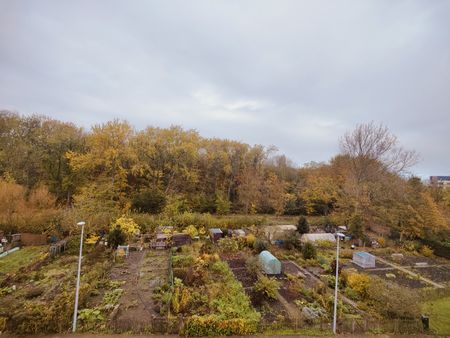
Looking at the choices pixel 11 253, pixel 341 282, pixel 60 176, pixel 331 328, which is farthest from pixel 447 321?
pixel 60 176

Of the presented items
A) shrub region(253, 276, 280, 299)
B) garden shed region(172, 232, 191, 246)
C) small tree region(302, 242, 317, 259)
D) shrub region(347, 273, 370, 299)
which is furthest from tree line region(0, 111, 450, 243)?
shrub region(253, 276, 280, 299)

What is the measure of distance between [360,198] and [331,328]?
21.6 metres

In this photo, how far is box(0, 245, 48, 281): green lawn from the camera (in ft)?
49.5

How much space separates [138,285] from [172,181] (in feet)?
61.0

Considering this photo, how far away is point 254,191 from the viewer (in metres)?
33.2

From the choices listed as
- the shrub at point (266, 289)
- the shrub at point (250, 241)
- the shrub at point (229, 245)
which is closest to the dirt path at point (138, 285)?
the shrub at point (229, 245)

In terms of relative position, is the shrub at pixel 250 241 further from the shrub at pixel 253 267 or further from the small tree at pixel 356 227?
the small tree at pixel 356 227

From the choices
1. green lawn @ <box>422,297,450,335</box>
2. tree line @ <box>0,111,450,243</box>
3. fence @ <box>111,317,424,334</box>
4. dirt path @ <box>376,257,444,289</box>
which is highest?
tree line @ <box>0,111,450,243</box>

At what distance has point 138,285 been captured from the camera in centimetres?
1357

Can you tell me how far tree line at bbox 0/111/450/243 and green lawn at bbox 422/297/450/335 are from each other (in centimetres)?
1131

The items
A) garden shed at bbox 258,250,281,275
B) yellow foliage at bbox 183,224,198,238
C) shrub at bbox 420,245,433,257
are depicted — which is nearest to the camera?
garden shed at bbox 258,250,281,275

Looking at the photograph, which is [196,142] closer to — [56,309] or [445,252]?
[56,309]

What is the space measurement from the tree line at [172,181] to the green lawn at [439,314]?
11312 millimetres

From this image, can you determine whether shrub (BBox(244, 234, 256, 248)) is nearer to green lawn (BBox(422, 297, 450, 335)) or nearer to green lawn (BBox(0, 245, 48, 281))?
green lawn (BBox(422, 297, 450, 335))
